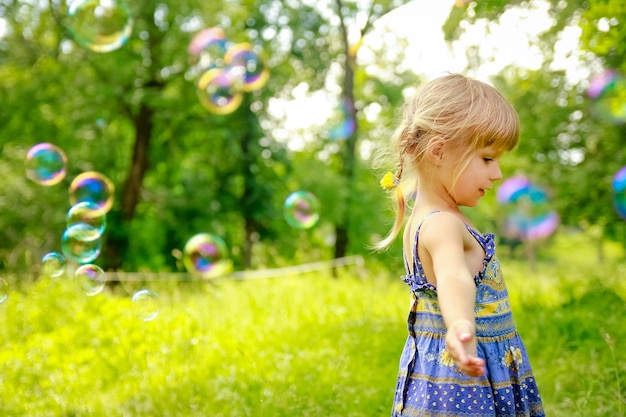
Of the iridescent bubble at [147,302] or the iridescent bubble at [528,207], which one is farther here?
the iridescent bubble at [528,207]

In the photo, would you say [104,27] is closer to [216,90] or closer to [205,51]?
[216,90]

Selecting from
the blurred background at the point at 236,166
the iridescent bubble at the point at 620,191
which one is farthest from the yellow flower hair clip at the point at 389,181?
the iridescent bubble at the point at 620,191

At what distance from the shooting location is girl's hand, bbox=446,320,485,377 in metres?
1.57

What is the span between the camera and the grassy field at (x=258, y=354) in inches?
146

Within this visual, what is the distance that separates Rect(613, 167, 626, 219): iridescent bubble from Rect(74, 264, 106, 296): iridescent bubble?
17.3 feet

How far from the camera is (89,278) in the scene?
542cm

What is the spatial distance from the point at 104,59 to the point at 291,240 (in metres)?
7.82

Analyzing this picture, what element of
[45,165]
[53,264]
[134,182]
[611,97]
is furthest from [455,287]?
[134,182]

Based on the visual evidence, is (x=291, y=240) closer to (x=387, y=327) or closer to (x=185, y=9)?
(x=185, y=9)

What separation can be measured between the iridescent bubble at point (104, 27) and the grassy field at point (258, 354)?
105 inches

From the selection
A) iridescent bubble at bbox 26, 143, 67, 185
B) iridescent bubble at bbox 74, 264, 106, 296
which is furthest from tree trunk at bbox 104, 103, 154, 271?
iridescent bubble at bbox 74, 264, 106, 296

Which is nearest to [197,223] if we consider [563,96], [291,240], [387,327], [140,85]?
[291,240]

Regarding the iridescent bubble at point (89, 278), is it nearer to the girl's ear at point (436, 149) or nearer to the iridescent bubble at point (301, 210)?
the iridescent bubble at point (301, 210)

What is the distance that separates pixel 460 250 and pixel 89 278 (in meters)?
4.24
